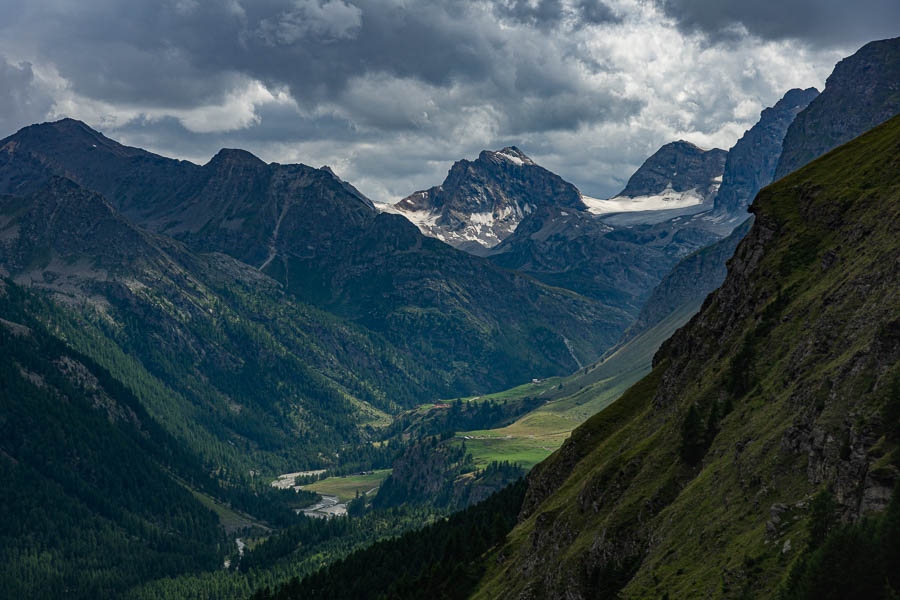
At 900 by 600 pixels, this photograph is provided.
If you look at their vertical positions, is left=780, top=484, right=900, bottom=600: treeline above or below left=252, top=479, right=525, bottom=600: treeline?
above

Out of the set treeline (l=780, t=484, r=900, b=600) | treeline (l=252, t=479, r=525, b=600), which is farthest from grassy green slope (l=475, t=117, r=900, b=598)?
treeline (l=252, t=479, r=525, b=600)

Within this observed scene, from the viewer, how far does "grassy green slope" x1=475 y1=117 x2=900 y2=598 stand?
199 feet

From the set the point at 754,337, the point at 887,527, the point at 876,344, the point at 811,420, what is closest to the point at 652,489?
the point at 754,337

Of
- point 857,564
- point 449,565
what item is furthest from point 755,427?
point 449,565

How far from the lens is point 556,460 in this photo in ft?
456

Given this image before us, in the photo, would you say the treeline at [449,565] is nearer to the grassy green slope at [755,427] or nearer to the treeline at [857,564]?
the grassy green slope at [755,427]

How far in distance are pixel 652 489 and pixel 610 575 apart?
39.8ft

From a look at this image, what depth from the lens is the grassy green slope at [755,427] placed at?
6069cm

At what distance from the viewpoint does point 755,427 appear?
78875 millimetres

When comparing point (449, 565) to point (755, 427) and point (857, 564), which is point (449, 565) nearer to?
point (755, 427)

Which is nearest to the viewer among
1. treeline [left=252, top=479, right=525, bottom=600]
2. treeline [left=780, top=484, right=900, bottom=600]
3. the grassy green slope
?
treeline [left=780, top=484, right=900, bottom=600]

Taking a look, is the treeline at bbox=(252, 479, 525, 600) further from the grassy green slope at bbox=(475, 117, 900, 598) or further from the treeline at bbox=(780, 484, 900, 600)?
the treeline at bbox=(780, 484, 900, 600)

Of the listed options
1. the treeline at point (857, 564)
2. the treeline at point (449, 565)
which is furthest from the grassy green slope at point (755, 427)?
the treeline at point (449, 565)

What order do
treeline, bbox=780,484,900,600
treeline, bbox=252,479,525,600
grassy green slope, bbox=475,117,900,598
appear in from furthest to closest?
treeline, bbox=252,479,525,600 < grassy green slope, bbox=475,117,900,598 < treeline, bbox=780,484,900,600
